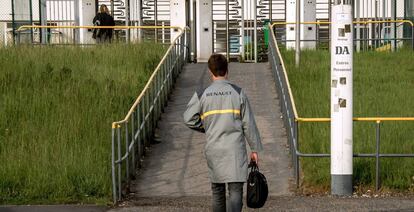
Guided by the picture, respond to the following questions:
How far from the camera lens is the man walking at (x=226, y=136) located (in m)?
9.79

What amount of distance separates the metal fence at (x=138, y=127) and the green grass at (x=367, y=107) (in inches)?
96.2

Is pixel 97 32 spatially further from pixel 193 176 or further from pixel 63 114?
pixel 193 176

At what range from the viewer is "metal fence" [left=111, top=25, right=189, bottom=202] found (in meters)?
13.6

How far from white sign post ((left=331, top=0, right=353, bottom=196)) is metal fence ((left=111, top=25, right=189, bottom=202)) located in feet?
9.18

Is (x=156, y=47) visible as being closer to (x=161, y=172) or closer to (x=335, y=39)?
(x=161, y=172)

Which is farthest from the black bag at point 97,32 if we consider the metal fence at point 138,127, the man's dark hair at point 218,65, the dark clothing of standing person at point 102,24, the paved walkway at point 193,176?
the man's dark hair at point 218,65

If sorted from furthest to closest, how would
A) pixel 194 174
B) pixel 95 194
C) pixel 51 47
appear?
pixel 51 47 < pixel 194 174 < pixel 95 194

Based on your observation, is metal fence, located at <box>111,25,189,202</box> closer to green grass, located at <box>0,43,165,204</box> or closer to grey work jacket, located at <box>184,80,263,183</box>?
green grass, located at <box>0,43,165,204</box>

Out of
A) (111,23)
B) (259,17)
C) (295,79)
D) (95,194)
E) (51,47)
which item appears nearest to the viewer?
(95,194)

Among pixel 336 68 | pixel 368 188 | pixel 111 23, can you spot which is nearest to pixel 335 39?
pixel 336 68

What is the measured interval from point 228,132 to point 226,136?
0.14 ft

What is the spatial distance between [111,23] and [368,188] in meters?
14.0

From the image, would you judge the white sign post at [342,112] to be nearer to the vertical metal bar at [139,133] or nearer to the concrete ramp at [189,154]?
the concrete ramp at [189,154]

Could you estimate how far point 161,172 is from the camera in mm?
15398
